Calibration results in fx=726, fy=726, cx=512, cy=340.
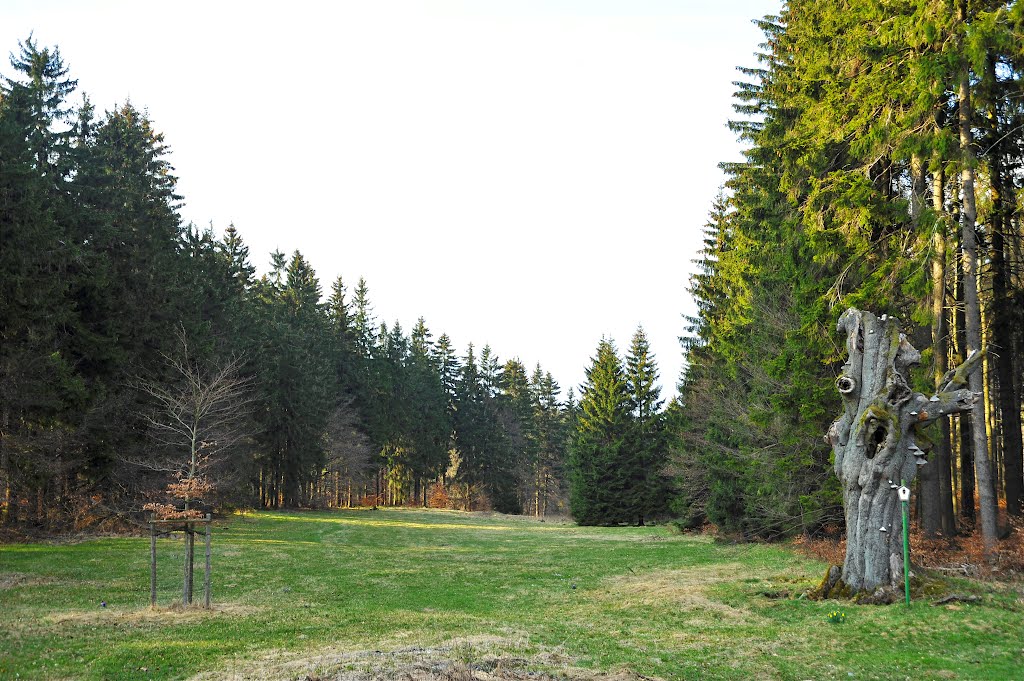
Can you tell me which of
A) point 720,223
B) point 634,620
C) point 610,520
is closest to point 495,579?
point 634,620

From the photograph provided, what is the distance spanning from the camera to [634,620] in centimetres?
1321

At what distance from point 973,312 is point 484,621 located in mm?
11702

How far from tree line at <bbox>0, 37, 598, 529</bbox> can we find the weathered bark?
1347 cm

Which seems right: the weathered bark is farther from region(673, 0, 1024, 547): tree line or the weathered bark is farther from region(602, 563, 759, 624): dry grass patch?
region(602, 563, 759, 624): dry grass patch

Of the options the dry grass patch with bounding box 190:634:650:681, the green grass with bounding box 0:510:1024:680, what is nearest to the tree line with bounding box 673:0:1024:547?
the green grass with bounding box 0:510:1024:680

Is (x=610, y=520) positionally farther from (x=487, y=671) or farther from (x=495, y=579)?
(x=487, y=671)

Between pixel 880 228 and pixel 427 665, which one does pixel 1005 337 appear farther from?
pixel 427 665

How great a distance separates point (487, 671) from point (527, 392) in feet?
257

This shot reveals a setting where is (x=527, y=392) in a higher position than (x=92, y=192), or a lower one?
lower

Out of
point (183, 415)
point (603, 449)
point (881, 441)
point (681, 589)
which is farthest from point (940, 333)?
point (603, 449)

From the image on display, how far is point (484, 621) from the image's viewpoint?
44.3 feet

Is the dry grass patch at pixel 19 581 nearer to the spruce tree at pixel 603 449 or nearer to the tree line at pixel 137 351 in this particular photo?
the tree line at pixel 137 351

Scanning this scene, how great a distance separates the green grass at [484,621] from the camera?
379 inches

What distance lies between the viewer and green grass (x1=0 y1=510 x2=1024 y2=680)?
31.6ft
